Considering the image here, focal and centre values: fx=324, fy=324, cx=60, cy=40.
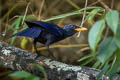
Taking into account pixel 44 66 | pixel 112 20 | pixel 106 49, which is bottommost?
pixel 44 66

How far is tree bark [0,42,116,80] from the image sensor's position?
8.18ft

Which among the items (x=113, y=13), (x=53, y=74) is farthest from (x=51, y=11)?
(x=113, y=13)

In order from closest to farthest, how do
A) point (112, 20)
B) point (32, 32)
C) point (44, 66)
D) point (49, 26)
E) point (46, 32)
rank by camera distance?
point (112, 20)
point (44, 66)
point (32, 32)
point (49, 26)
point (46, 32)

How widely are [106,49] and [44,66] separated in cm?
137

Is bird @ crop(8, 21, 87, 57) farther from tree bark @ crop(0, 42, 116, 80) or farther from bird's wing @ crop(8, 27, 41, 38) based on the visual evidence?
tree bark @ crop(0, 42, 116, 80)

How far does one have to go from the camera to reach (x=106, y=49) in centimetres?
138

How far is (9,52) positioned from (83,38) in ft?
9.32

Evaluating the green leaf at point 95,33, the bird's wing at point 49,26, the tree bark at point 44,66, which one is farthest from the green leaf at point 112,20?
the bird's wing at point 49,26

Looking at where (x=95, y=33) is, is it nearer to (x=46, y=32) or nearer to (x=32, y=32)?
(x=32, y=32)

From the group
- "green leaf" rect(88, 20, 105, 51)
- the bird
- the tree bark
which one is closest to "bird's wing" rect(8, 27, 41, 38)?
the bird

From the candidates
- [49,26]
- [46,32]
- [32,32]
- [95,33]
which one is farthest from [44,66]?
[95,33]

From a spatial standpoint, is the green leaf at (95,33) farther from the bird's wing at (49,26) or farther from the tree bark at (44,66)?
the bird's wing at (49,26)

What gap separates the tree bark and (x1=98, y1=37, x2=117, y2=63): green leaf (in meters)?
1.07

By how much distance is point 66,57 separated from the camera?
218 inches
